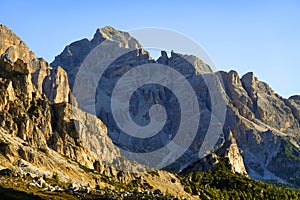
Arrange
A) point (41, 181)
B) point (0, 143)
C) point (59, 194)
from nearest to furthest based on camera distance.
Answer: point (59, 194) < point (41, 181) < point (0, 143)

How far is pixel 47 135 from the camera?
653 ft

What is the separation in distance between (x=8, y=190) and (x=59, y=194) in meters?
11.8

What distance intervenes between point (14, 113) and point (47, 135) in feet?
57.8

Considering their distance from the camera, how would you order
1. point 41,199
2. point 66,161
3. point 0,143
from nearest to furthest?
point 41,199 < point 0,143 < point 66,161

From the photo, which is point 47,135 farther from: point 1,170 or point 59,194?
point 59,194

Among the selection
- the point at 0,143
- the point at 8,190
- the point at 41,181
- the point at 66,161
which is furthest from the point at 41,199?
the point at 66,161

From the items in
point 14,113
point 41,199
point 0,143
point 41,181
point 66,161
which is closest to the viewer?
point 41,199

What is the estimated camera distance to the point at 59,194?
330 ft

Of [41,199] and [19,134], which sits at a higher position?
[19,134]

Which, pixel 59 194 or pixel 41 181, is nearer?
pixel 59 194

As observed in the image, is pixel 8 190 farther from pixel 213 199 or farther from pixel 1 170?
pixel 213 199

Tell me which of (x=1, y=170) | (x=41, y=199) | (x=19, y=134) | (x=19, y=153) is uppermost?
(x=19, y=134)

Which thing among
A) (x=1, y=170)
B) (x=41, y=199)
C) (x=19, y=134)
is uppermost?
(x=19, y=134)

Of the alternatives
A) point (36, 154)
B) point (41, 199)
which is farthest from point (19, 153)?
point (41, 199)
